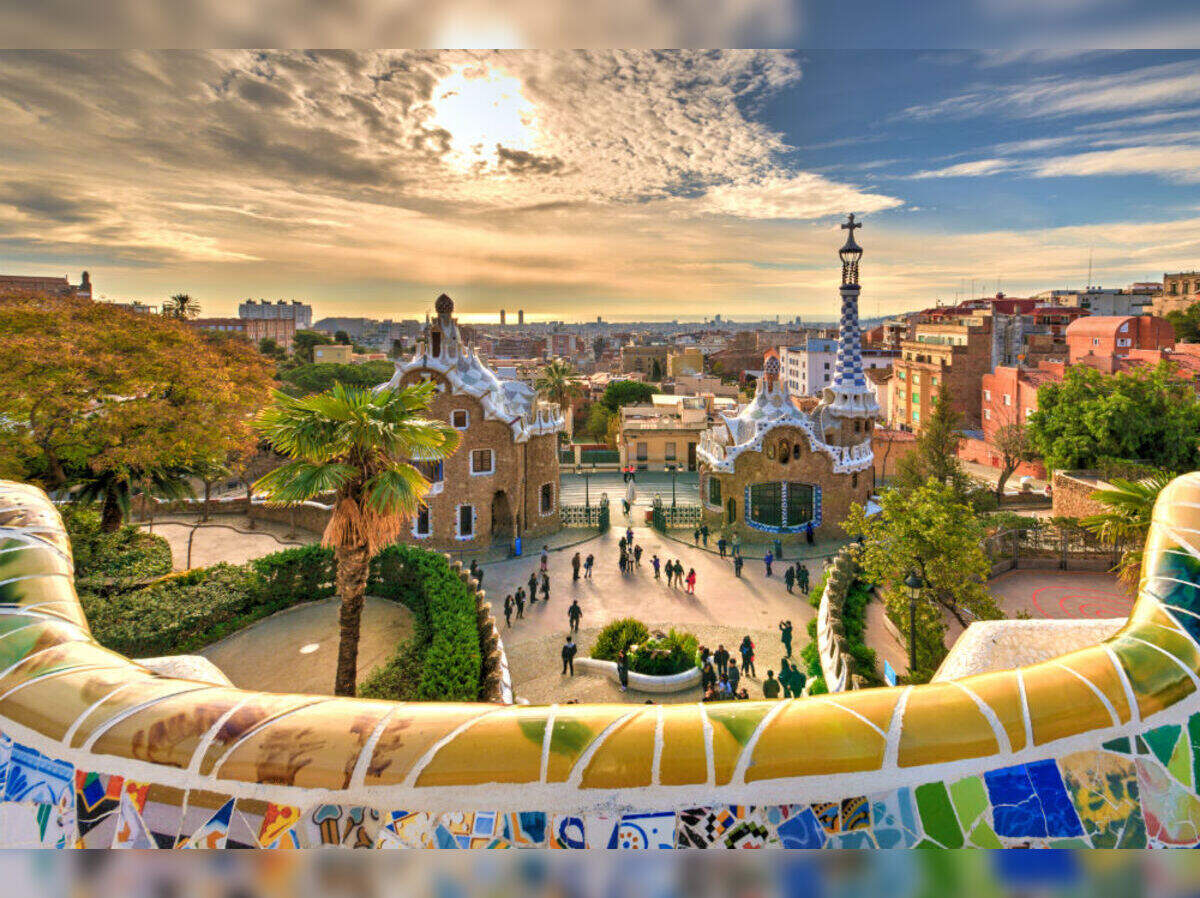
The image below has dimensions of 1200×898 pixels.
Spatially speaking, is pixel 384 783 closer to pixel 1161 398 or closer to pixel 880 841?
pixel 880 841

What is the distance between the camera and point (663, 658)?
12.7 meters

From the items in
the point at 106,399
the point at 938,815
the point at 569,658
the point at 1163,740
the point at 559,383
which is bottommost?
the point at 569,658

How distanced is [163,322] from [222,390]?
2.53 m

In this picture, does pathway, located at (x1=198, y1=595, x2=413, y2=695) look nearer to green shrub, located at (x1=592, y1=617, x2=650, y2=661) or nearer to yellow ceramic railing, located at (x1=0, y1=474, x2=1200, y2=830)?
green shrub, located at (x1=592, y1=617, x2=650, y2=661)

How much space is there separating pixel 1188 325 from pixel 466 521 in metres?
45.9

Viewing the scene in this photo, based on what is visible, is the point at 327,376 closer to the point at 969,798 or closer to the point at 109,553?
the point at 109,553

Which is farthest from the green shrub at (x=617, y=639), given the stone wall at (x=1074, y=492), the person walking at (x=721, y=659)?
the stone wall at (x=1074, y=492)

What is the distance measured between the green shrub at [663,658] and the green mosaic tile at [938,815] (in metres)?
10.6

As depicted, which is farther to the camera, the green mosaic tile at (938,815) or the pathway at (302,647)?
the pathway at (302,647)

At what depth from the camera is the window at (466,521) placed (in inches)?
867

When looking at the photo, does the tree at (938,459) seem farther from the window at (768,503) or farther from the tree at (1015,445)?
the tree at (1015,445)

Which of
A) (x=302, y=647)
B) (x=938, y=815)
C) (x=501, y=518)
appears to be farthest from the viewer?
(x=501, y=518)

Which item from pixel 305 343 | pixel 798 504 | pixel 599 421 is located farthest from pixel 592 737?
pixel 305 343

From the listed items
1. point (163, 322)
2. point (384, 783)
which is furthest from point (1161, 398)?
point (163, 322)
